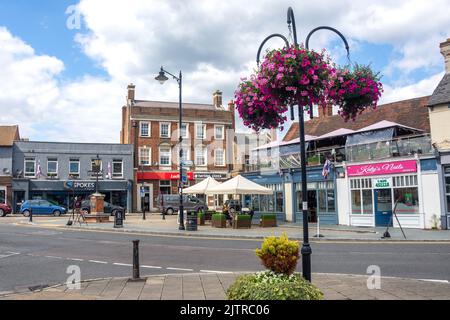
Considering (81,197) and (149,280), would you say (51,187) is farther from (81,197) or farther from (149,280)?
(149,280)

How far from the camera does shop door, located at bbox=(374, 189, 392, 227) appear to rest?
25.1m

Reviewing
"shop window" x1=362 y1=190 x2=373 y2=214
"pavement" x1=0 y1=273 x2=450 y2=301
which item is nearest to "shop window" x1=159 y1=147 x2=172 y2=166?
"shop window" x1=362 y1=190 x2=373 y2=214

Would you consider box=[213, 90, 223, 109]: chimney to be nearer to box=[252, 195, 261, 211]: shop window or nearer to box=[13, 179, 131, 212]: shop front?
box=[13, 179, 131, 212]: shop front

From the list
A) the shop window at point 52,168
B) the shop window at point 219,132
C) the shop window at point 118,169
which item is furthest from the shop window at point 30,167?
the shop window at point 219,132

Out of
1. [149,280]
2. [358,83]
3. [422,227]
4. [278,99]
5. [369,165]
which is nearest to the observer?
[278,99]

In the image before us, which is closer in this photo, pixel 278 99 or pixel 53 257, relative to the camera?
pixel 278 99

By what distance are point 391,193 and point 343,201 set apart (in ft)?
10.5

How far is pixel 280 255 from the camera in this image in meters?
5.73

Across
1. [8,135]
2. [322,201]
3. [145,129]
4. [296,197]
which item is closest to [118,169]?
[145,129]

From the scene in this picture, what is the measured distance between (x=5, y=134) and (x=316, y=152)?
108ft

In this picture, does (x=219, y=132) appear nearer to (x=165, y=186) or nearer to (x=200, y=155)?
(x=200, y=155)

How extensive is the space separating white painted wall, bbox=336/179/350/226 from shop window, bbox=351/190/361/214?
31 centimetres

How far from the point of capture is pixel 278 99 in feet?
23.0
